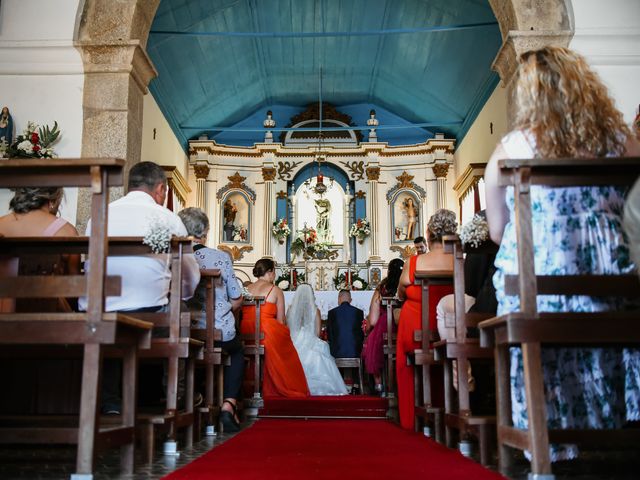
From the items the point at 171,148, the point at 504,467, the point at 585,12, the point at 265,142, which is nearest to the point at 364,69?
the point at 265,142

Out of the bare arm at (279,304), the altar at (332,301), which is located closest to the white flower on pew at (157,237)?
the bare arm at (279,304)

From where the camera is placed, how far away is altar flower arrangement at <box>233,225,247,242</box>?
42.6 ft

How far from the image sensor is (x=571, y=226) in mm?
2225

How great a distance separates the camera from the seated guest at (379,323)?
20.1ft

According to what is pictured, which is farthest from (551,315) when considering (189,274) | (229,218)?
(229,218)

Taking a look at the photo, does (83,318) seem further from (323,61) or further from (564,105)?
(323,61)

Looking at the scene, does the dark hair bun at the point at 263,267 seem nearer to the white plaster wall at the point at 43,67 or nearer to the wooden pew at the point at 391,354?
the wooden pew at the point at 391,354

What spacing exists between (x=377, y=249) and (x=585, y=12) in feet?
25.4

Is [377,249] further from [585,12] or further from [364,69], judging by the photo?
[585,12]

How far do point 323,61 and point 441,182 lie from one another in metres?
3.07

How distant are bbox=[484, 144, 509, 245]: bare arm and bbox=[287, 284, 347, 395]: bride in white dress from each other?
166 inches

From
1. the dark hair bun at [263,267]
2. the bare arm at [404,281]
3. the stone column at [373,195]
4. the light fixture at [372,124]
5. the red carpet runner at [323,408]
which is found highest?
the light fixture at [372,124]

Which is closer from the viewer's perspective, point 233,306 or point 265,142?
point 233,306

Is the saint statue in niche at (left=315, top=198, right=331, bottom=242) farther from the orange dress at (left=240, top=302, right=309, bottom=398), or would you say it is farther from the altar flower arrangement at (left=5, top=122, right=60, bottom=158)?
the altar flower arrangement at (left=5, top=122, right=60, bottom=158)
